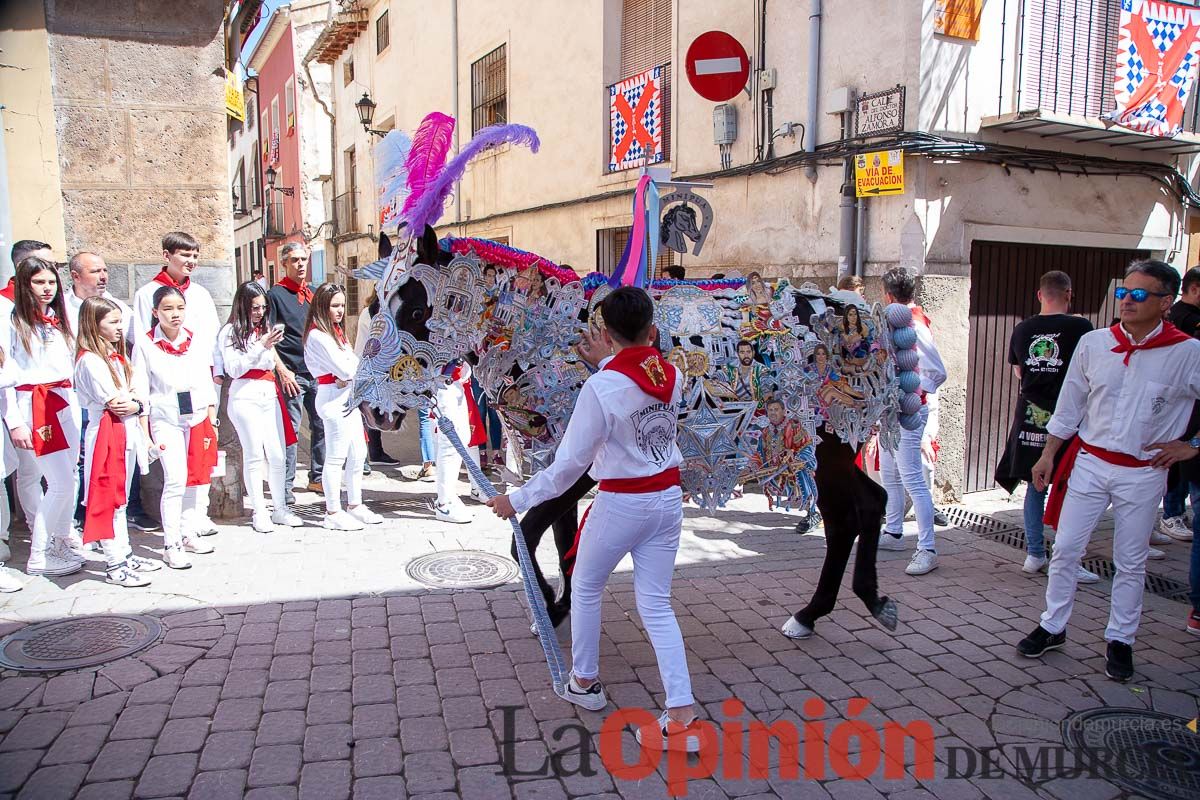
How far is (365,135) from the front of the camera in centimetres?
1841

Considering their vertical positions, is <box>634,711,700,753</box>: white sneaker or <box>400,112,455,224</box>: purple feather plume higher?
<box>400,112,455,224</box>: purple feather plume

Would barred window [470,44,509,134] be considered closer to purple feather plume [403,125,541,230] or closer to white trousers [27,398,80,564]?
white trousers [27,398,80,564]

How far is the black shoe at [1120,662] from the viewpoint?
12.4 ft

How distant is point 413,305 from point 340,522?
9.51 feet

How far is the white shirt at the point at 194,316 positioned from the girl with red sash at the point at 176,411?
0.14 ft

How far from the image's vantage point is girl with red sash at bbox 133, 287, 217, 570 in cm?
510

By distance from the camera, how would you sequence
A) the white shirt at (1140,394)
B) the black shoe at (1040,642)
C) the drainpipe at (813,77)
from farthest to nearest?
the drainpipe at (813,77)
the black shoe at (1040,642)
the white shirt at (1140,394)

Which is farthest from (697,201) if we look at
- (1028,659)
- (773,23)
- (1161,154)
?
(1161,154)

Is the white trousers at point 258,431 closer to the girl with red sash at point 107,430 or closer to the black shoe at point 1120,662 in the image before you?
the girl with red sash at point 107,430

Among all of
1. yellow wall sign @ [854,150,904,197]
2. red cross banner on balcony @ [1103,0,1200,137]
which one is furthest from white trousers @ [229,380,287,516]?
red cross banner on balcony @ [1103,0,1200,137]

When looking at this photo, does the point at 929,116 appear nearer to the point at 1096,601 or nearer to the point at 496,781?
the point at 1096,601

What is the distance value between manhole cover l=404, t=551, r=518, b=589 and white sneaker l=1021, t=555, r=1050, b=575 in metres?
3.35

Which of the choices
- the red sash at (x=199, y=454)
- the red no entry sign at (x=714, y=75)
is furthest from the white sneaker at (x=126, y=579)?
the red no entry sign at (x=714, y=75)

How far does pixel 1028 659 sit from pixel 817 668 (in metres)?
1.06
